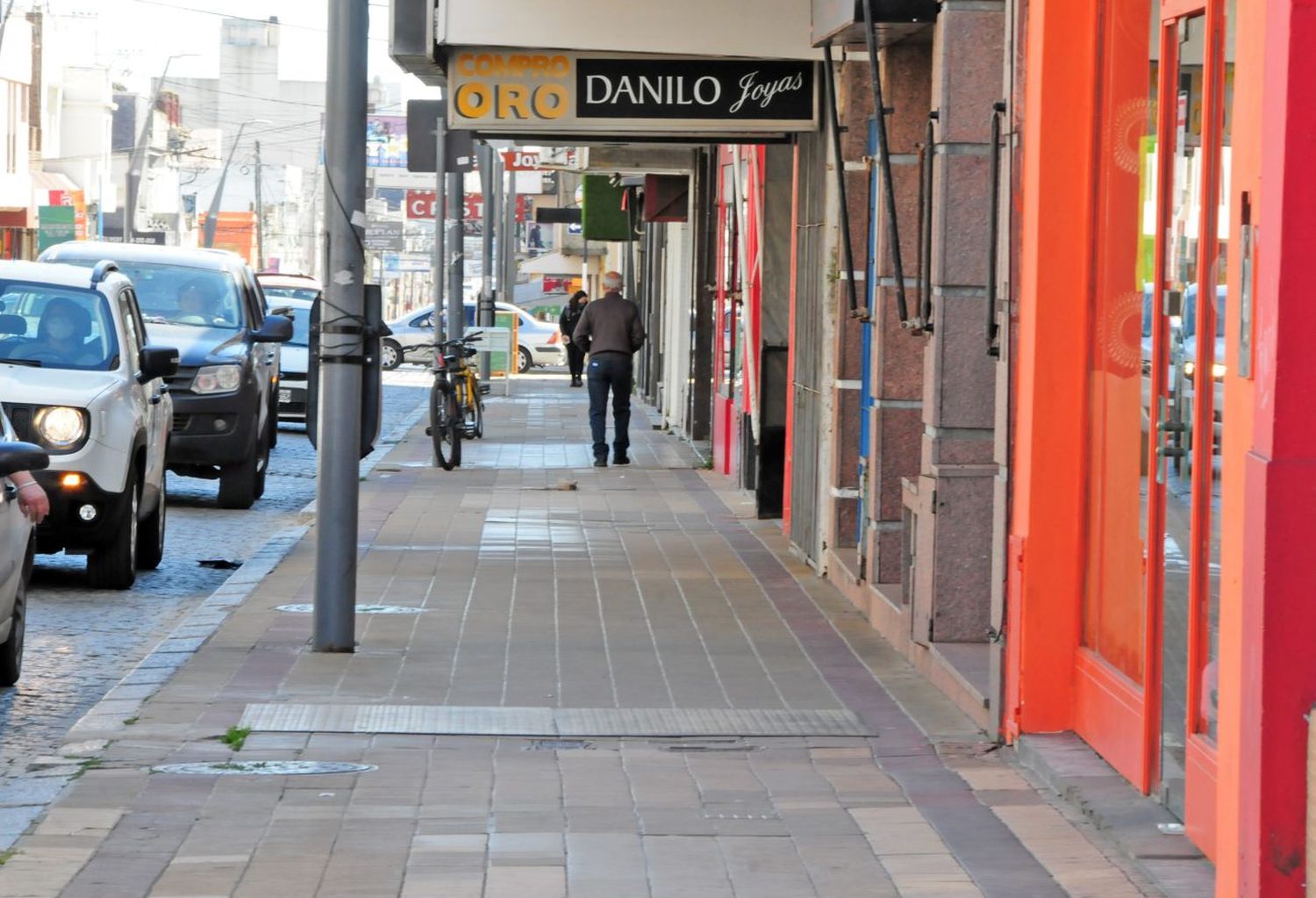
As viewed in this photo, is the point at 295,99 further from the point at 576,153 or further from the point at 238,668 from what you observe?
the point at 238,668

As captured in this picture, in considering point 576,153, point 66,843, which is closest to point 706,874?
point 66,843

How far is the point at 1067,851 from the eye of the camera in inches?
238

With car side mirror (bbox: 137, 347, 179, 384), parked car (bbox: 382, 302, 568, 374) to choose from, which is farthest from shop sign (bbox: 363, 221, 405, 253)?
car side mirror (bbox: 137, 347, 179, 384)

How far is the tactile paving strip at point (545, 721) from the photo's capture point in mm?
7699

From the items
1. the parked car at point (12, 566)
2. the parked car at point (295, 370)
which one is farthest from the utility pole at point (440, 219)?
the parked car at point (12, 566)

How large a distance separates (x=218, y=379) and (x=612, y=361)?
5083 millimetres

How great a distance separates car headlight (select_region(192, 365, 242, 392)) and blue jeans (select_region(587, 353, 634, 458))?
15.3 ft

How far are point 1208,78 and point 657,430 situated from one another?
21.4 m

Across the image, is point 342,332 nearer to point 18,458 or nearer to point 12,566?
point 12,566

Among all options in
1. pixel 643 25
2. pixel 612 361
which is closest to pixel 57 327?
pixel 643 25

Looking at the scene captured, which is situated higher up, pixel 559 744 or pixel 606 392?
pixel 606 392

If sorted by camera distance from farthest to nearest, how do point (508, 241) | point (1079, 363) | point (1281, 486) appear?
point (508, 241), point (1079, 363), point (1281, 486)

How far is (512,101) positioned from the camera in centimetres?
1241

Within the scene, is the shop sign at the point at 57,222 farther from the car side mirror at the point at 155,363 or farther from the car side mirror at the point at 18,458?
the car side mirror at the point at 18,458
